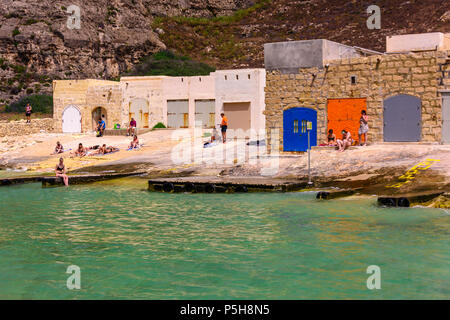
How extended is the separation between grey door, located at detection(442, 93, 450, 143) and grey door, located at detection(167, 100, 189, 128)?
20659mm

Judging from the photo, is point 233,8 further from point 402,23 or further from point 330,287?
point 330,287

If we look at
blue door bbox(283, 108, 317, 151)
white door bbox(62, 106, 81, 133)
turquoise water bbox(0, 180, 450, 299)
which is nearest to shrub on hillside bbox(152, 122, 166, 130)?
white door bbox(62, 106, 81, 133)

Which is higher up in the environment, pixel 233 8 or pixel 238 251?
pixel 233 8

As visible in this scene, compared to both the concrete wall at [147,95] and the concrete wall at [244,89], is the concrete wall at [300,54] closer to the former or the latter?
the concrete wall at [244,89]

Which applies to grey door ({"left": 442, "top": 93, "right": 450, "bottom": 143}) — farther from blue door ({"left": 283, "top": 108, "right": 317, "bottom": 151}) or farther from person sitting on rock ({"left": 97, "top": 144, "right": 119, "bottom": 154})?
person sitting on rock ({"left": 97, "top": 144, "right": 119, "bottom": 154})

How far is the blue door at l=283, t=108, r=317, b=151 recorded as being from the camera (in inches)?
1100

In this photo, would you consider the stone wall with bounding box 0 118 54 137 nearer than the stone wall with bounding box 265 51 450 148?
No

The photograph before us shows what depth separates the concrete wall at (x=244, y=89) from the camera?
3653 centimetres

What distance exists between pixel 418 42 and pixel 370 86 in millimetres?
6753

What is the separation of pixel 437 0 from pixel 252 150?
53609 millimetres

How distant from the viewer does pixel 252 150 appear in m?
30.0

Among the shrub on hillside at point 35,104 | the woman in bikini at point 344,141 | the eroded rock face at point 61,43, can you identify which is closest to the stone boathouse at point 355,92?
the woman in bikini at point 344,141

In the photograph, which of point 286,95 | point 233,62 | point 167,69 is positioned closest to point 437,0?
point 233,62
